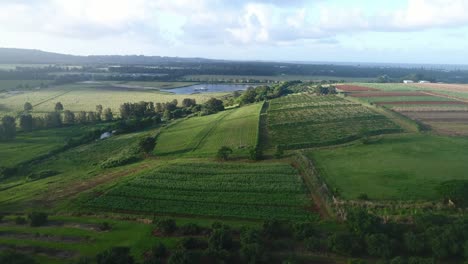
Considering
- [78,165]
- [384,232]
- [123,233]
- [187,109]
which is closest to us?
[384,232]

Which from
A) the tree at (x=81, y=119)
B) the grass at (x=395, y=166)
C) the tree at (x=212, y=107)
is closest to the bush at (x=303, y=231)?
the grass at (x=395, y=166)

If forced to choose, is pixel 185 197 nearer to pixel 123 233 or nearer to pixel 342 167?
pixel 123 233

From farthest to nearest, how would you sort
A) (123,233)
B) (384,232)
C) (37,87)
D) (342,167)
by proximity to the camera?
(37,87), (342,167), (123,233), (384,232)

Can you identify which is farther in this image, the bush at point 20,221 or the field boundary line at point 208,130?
the field boundary line at point 208,130

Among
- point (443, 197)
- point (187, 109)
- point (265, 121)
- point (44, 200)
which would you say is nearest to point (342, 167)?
point (443, 197)

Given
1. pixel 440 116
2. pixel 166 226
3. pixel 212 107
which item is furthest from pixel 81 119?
pixel 440 116

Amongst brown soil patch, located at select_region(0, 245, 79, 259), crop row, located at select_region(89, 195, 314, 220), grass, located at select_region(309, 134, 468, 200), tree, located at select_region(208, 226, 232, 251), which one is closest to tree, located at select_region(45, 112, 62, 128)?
crop row, located at select_region(89, 195, 314, 220)

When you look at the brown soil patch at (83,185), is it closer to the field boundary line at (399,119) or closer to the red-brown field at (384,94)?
the field boundary line at (399,119)
